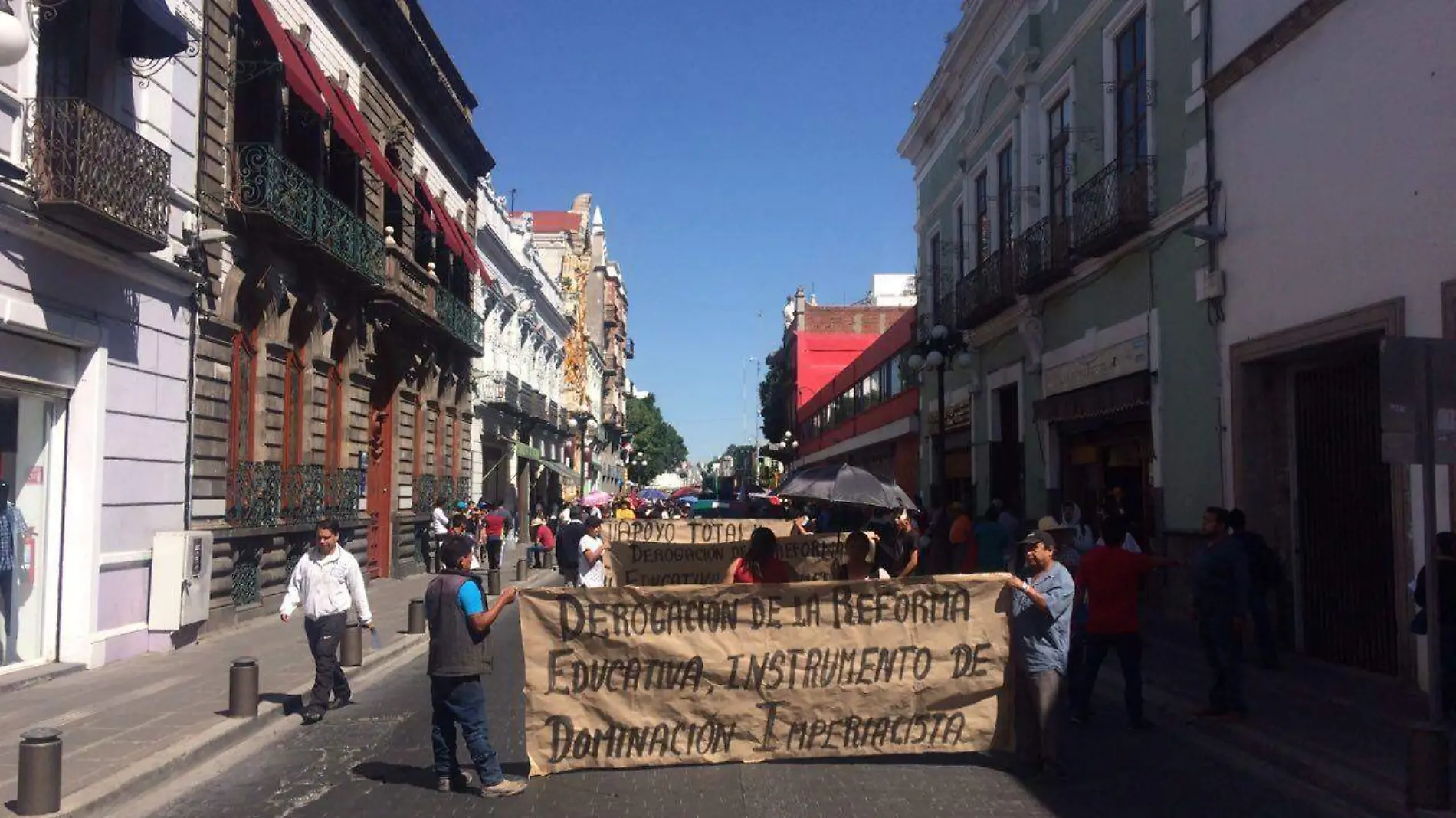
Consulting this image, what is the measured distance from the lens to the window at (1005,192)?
24.0 metres

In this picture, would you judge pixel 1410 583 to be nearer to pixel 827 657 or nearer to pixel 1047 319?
pixel 827 657

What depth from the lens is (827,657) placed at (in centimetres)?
791

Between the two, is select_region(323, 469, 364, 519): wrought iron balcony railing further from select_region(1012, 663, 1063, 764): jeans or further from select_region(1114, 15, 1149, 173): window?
select_region(1012, 663, 1063, 764): jeans

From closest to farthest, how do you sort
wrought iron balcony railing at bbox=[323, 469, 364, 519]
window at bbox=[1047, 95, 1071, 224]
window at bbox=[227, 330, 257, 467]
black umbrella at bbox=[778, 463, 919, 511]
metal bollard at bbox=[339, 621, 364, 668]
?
metal bollard at bbox=[339, 621, 364, 668], black umbrella at bbox=[778, 463, 919, 511], window at bbox=[227, 330, 257, 467], window at bbox=[1047, 95, 1071, 224], wrought iron balcony railing at bbox=[323, 469, 364, 519]

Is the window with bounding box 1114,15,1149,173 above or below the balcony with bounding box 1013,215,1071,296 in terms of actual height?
above

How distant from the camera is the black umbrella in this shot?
49.6ft

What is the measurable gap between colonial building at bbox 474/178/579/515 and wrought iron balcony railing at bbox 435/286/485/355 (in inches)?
111

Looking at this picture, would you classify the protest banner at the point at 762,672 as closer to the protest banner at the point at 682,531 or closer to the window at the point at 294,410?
the protest banner at the point at 682,531

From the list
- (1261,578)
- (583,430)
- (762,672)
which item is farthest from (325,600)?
(583,430)

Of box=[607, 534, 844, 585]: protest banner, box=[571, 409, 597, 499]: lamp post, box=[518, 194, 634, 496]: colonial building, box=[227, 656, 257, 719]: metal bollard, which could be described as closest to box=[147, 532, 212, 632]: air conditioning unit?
box=[227, 656, 257, 719]: metal bollard

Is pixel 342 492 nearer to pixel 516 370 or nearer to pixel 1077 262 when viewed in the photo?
pixel 1077 262

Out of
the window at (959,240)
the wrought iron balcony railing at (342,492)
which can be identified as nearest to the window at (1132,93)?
the window at (959,240)

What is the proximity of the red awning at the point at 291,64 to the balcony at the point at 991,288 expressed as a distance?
1183cm

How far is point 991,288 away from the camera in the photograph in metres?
23.8
